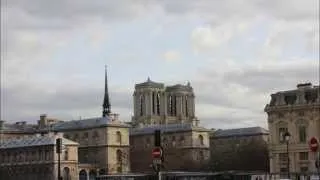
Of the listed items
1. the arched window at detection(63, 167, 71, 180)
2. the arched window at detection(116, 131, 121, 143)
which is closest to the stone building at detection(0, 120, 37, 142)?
the arched window at detection(116, 131, 121, 143)

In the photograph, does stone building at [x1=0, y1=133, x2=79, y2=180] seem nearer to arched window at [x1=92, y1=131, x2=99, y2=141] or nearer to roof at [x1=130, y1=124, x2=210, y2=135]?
arched window at [x1=92, y1=131, x2=99, y2=141]

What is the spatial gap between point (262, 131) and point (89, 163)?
48.0m

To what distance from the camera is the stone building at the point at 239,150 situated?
135500mm

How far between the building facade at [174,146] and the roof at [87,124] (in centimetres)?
1284

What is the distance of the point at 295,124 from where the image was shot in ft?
327

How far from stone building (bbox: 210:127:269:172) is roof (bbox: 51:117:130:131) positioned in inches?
798

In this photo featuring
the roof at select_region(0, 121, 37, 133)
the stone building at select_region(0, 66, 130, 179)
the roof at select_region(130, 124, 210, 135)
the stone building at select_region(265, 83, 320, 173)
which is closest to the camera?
the stone building at select_region(265, 83, 320, 173)

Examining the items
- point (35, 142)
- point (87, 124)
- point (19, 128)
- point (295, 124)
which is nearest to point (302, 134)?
point (295, 124)

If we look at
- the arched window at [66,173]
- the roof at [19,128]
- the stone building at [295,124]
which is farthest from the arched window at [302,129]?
the roof at [19,128]

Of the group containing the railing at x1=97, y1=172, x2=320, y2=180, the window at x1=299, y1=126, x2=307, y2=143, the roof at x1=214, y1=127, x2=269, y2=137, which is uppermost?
the roof at x1=214, y1=127, x2=269, y2=137

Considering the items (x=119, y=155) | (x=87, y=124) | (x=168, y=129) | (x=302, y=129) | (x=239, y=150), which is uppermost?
(x=87, y=124)

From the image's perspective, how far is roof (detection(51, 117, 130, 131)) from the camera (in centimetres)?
14743

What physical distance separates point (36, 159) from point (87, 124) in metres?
19.8

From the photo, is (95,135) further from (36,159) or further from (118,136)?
(36,159)
